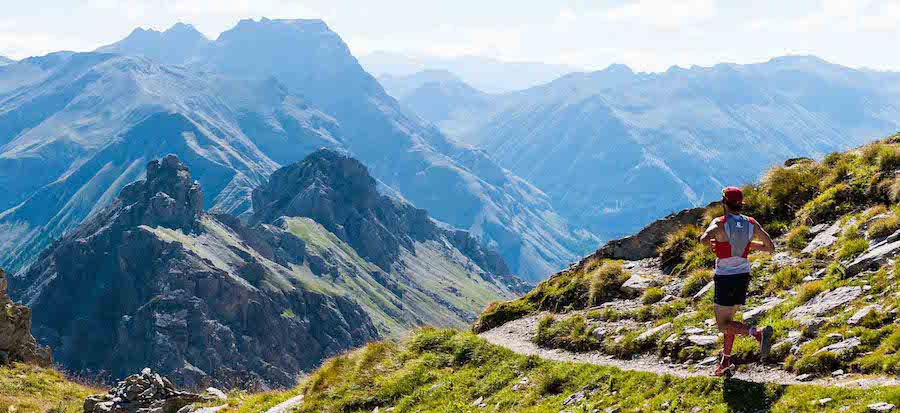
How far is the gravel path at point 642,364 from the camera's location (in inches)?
532

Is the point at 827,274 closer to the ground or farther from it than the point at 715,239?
closer to the ground

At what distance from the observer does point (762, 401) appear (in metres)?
13.5

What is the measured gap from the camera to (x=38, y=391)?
29469mm

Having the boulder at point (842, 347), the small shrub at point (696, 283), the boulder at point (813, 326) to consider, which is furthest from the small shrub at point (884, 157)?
the boulder at point (842, 347)

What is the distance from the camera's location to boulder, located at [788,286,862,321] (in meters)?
16.5

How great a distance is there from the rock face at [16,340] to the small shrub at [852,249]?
34333mm

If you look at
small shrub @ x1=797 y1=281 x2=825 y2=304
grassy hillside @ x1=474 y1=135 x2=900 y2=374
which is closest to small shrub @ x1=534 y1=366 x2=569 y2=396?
grassy hillside @ x1=474 y1=135 x2=900 y2=374

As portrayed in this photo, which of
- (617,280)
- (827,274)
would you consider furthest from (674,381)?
(617,280)

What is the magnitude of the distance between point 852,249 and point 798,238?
3020 mm

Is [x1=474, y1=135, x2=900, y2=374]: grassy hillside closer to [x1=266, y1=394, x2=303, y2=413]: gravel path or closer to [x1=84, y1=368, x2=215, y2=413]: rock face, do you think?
[x1=266, y1=394, x2=303, y2=413]: gravel path

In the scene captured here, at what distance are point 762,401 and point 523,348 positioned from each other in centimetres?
968

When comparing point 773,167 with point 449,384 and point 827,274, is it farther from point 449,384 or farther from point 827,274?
point 449,384

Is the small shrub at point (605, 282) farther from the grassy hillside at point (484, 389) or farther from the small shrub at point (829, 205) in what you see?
the small shrub at point (829, 205)

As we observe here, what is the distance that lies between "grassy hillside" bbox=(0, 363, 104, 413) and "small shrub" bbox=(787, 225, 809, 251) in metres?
26.2
